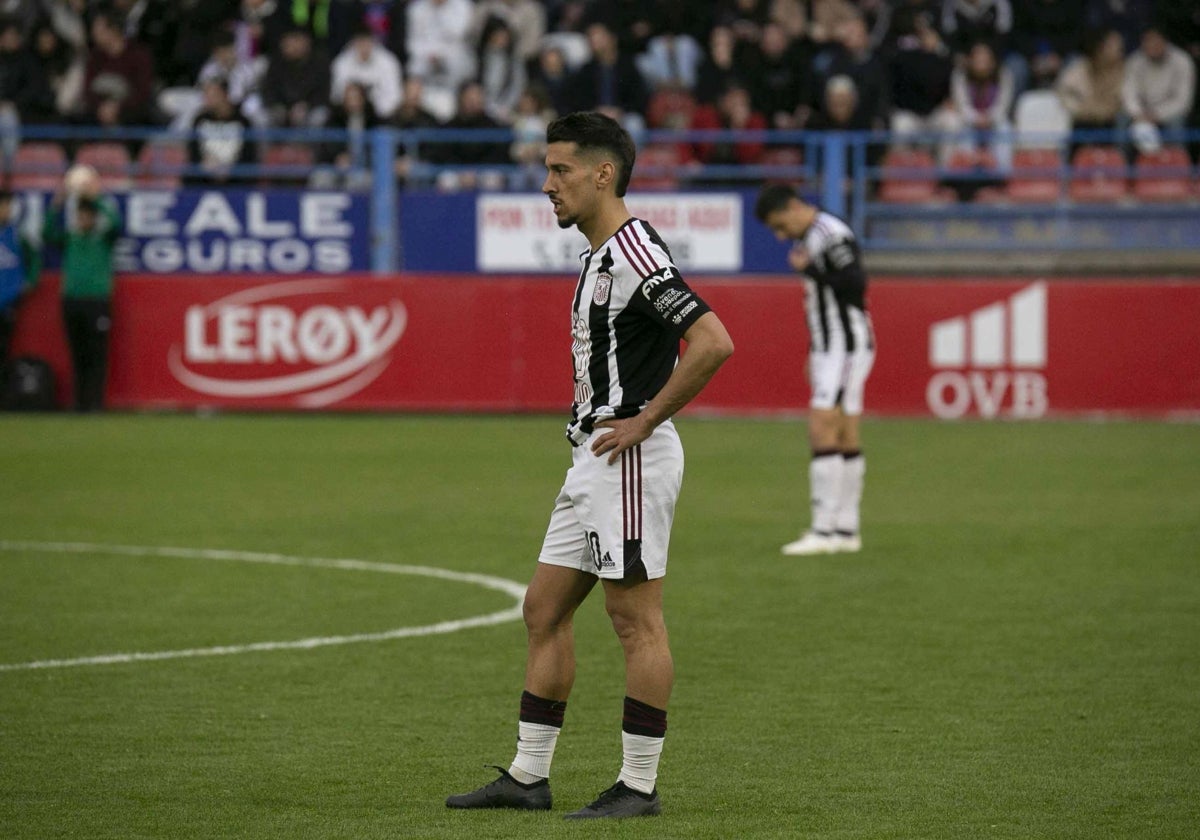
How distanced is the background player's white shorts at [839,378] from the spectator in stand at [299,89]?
11.9 metres

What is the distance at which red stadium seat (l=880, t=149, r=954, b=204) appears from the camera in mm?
21984

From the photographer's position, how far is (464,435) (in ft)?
62.3

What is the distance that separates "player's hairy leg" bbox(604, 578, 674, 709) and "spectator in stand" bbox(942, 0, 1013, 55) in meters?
18.2

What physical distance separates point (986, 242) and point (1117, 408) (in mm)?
2892

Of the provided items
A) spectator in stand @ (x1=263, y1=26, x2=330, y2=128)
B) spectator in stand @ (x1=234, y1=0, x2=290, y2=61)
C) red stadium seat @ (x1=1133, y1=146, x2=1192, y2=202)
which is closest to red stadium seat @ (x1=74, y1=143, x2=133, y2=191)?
spectator in stand @ (x1=263, y1=26, x2=330, y2=128)

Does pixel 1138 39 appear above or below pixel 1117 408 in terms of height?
above

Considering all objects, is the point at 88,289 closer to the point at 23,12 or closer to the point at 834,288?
the point at 23,12

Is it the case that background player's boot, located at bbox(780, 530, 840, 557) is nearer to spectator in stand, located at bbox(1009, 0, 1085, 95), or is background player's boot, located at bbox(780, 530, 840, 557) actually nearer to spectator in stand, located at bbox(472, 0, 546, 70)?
spectator in stand, located at bbox(1009, 0, 1085, 95)

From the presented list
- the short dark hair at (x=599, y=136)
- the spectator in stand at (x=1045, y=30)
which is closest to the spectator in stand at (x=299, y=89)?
the spectator in stand at (x=1045, y=30)

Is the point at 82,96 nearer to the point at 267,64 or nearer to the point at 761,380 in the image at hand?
the point at 267,64

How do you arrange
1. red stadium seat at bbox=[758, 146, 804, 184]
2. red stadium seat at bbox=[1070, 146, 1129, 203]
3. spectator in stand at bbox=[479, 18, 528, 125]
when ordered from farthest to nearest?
spectator in stand at bbox=[479, 18, 528, 125] < red stadium seat at bbox=[1070, 146, 1129, 203] < red stadium seat at bbox=[758, 146, 804, 184]

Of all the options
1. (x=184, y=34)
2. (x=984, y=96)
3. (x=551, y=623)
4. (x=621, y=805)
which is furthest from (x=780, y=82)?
(x=621, y=805)

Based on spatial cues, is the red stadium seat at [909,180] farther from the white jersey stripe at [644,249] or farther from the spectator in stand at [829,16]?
the white jersey stripe at [644,249]

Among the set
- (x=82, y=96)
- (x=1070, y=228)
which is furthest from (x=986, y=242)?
(x=82, y=96)
